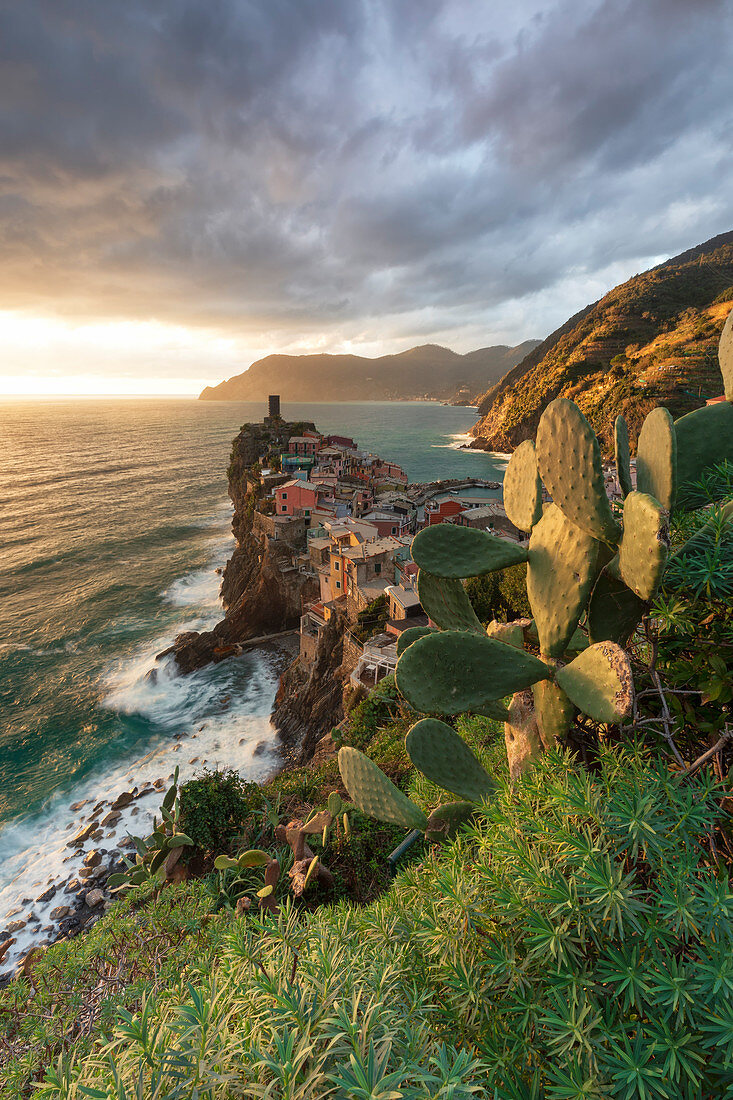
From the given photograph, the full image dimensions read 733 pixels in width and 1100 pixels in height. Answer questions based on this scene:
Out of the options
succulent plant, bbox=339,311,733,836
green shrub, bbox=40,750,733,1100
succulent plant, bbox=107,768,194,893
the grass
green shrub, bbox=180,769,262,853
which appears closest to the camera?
green shrub, bbox=40,750,733,1100

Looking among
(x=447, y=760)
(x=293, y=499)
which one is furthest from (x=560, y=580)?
(x=293, y=499)

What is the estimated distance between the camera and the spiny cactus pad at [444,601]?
3352mm

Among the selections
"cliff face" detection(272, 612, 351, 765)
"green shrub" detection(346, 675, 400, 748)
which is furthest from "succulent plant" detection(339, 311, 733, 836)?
"cliff face" detection(272, 612, 351, 765)

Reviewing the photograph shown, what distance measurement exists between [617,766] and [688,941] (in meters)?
0.58

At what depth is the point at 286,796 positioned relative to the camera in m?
9.08

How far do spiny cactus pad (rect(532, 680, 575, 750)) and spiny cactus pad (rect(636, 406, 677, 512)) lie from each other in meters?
1.15

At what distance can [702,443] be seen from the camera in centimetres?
253

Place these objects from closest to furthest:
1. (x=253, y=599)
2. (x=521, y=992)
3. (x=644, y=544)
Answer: (x=521, y=992) → (x=644, y=544) → (x=253, y=599)

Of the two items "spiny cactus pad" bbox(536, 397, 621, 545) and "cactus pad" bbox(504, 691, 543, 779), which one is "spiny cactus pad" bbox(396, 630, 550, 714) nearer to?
"cactus pad" bbox(504, 691, 543, 779)

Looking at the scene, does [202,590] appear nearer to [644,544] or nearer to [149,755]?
[149,755]

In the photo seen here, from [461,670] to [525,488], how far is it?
52.5 inches

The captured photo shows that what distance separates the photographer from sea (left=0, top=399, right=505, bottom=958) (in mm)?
14938

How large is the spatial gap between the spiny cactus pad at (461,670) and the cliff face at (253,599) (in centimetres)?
2060

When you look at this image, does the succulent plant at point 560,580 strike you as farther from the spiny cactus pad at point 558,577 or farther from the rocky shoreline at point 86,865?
the rocky shoreline at point 86,865
